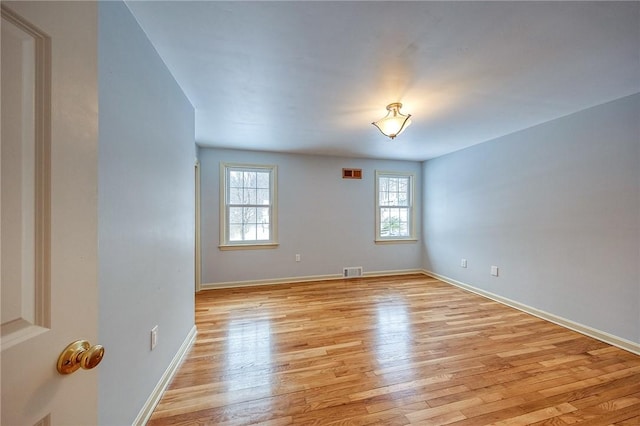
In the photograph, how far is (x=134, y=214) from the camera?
4.44 feet

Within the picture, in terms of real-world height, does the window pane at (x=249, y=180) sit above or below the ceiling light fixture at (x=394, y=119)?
below

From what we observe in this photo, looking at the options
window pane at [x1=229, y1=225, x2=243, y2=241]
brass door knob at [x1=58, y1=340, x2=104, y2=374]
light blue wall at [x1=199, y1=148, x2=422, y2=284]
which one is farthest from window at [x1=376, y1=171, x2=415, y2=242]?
brass door knob at [x1=58, y1=340, x2=104, y2=374]

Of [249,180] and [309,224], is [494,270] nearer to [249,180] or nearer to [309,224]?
[309,224]

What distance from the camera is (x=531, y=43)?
1.54 metres

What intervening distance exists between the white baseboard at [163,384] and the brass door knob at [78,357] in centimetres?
121

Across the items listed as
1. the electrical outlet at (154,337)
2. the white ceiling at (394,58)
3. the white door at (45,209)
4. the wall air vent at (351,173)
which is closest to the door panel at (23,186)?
the white door at (45,209)

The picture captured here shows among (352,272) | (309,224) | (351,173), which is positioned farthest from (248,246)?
(351,173)

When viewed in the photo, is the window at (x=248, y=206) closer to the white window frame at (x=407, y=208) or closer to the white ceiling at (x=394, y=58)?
the white ceiling at (x=394, y=58)

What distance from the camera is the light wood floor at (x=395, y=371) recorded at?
1.52m

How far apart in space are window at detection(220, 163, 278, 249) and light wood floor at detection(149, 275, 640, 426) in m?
1.31

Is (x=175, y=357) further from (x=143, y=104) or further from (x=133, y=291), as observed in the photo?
(x=143, y=104)

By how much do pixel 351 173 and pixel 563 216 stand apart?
2931mm

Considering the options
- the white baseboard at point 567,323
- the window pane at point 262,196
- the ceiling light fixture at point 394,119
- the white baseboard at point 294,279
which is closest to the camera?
the white baseboard at point 567,323

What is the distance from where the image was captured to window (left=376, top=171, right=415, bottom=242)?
15.8 ft
